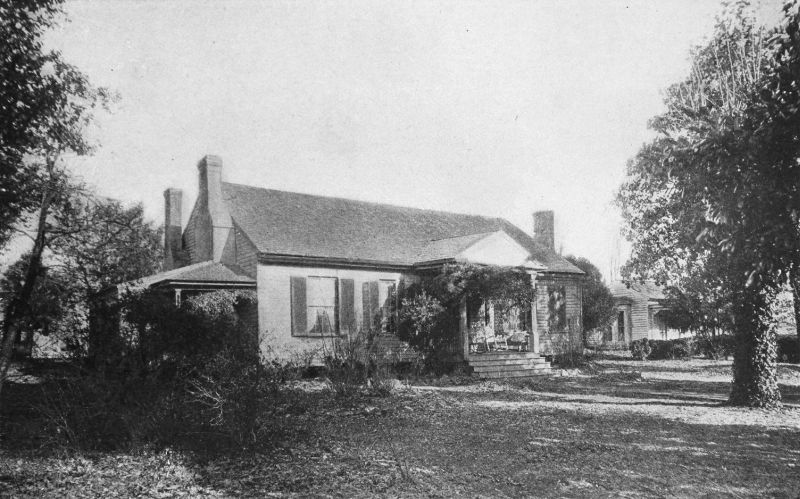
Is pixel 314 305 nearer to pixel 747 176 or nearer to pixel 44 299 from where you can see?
pixel 44 299

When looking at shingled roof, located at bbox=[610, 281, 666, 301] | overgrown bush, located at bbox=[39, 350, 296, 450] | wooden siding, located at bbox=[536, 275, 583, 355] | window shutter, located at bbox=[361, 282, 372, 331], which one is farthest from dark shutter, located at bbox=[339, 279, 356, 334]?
shingled roof, located at bbox=[610, 281, 666, 301]

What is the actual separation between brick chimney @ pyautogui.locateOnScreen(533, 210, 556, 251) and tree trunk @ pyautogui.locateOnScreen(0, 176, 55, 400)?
2090cm

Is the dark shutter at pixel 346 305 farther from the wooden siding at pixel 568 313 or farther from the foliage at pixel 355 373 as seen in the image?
the wooden siding at pixel 568 313

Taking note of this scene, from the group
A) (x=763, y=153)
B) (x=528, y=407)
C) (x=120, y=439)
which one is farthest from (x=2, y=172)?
(x=763, y=153)

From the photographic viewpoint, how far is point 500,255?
66.7ft

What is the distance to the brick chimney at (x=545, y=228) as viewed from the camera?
28234mm

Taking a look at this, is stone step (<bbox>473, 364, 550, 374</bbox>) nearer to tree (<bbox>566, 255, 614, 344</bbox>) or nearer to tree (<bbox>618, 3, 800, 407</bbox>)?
tree (<bbox>618, 3, 800, 407</bbox>)


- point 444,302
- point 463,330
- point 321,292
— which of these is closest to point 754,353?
point 463,330

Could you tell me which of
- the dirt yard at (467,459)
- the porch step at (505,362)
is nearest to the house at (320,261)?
the porch step at (505,362)

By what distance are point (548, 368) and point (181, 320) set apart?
13.3m

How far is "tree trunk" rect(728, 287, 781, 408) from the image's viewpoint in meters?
12.4

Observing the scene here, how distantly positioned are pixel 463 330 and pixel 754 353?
8411 millimetres

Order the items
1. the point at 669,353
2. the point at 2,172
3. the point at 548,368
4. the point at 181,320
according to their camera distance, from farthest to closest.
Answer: the point at 669,353
the point at 548,368
the point at 181,320
the point at 2,172

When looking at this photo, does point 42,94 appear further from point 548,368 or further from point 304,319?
point 548,368
